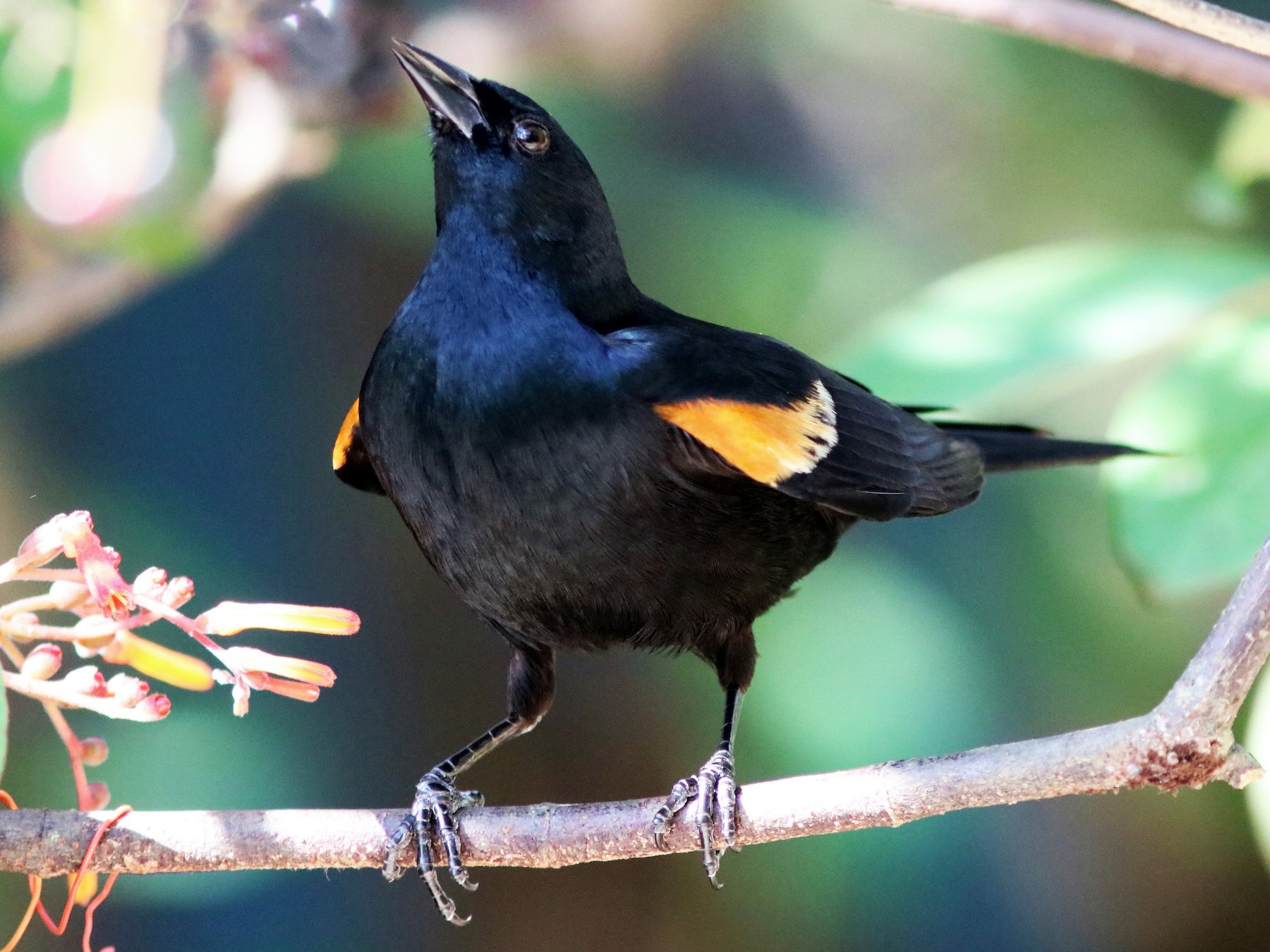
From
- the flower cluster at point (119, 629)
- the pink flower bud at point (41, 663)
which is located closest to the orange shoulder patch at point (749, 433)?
the flower cluster at point (119, 629)

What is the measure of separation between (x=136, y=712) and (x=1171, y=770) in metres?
0.80

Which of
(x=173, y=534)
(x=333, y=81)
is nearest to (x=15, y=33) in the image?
(x=333, y=81)

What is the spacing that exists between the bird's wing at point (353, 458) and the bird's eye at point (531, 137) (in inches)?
14.5

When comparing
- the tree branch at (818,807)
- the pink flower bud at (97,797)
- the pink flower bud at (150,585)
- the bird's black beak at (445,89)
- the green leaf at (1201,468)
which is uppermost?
the bird's black beak at (445,89)

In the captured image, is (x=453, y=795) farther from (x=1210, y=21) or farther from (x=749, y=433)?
(x=1210, y=21)

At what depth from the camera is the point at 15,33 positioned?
6.38ft

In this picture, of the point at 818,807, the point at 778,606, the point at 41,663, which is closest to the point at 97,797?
the point at 41,663

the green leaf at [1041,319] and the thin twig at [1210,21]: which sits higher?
the green leaf at [1041,319]

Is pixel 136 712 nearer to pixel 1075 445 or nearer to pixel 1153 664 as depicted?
pixel 1075 445

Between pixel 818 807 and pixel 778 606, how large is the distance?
1.72 metres

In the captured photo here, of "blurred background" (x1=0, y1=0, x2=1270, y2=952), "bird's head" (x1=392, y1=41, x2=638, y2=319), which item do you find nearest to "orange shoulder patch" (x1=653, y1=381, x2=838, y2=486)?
"bird's head" (x1=392, y1=41, x2=638, y2=319)

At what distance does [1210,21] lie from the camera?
46.3 inches

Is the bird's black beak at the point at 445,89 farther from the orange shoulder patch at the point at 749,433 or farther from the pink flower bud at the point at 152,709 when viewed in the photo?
the pink flower bud at the point at 152,709

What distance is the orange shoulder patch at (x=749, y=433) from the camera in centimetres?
143
